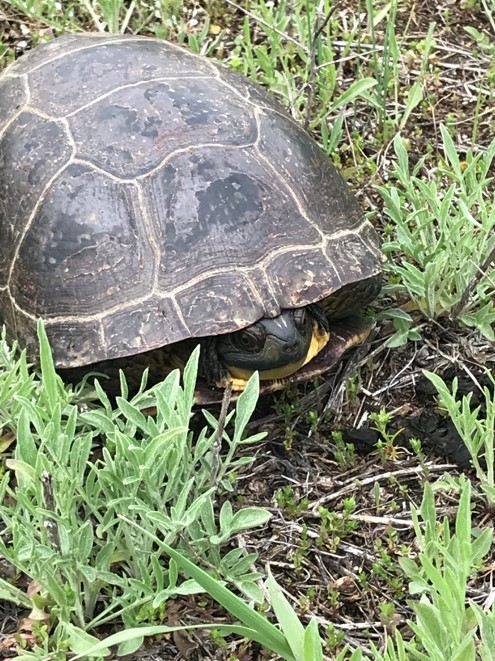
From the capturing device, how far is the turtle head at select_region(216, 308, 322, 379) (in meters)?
1.95

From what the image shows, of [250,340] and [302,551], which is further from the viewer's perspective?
[250,340]

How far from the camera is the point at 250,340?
1975 millimetres

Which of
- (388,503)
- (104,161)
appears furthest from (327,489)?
(104,161)

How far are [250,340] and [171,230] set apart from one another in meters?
0.33

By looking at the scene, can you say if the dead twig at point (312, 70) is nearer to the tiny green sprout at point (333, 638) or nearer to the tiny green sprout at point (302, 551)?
the tiny green sprout at point (302, 551)

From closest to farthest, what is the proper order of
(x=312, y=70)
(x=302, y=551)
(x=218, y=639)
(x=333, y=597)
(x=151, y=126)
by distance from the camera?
(x=218, y=639), (x=333, y=597), (x=302, y=551), (x=151, y=126), (x=312, y=70)

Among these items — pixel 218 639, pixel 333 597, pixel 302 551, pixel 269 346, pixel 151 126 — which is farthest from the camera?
pixel 151 126

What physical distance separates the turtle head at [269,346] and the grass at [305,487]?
0.59ft

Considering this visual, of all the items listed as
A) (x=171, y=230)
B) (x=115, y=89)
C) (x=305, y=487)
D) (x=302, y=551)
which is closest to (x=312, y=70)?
(x=115, y=89)

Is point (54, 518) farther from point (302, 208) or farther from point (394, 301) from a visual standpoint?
point (394, 301)

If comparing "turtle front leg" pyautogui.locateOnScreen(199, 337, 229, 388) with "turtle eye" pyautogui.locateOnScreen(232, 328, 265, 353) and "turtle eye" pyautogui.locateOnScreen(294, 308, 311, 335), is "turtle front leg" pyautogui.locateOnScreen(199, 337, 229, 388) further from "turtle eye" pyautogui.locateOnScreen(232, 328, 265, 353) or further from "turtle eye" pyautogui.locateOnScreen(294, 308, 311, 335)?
"turtle eye" pyautogui.locateOnScreen(294, 308, 311, 335)

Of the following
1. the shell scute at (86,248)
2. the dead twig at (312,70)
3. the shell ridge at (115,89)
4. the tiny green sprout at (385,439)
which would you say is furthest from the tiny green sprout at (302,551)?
the dead twig at (312,70)

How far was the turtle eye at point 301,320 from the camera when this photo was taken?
79.4 inches

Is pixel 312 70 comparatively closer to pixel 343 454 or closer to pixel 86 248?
pixel 86 248
